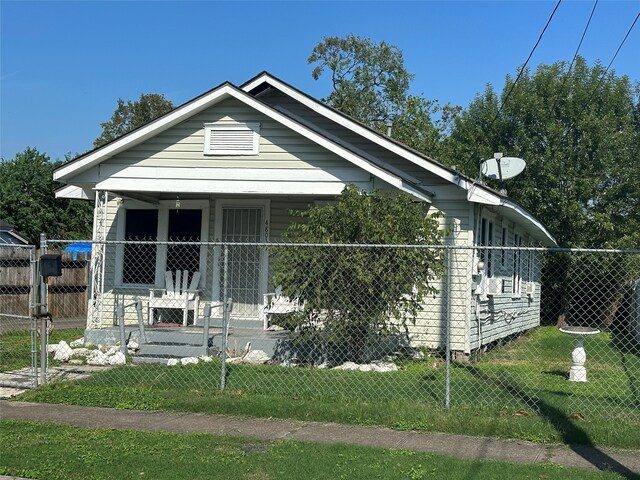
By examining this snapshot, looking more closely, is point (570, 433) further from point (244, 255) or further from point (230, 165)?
point (244, 255)

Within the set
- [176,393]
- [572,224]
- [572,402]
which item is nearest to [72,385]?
[176,393]

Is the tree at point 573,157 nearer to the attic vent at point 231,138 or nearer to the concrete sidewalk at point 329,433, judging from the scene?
the attic vent at point 231,138

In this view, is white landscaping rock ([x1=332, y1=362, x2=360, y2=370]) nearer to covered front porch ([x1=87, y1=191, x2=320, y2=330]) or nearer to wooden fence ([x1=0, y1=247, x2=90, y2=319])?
covered front porch ([x1=87, y1=191, x2=320, y2=330])

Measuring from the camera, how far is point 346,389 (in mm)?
8438

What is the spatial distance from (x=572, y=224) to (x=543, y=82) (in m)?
6.46

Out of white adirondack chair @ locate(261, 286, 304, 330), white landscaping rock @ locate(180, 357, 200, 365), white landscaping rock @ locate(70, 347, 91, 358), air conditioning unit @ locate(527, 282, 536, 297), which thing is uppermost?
air conditioning unit @ locate(527, 282, 536, 297)

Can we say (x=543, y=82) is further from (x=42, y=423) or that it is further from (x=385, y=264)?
(x=42, y=423)

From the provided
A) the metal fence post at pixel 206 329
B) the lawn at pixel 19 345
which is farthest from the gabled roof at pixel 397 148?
the lawn at pixel 19 345

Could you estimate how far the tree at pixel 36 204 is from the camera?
28828 millimetres

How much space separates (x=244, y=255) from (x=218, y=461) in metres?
7.73

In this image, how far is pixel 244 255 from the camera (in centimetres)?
1336

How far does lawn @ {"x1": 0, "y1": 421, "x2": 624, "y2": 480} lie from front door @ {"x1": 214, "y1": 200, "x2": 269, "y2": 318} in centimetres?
657

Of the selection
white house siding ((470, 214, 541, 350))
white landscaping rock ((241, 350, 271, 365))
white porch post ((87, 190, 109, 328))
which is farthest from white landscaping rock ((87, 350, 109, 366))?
white house siding ((470, 214, 541, 350))

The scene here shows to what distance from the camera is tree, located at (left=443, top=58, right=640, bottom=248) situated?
2544cm
